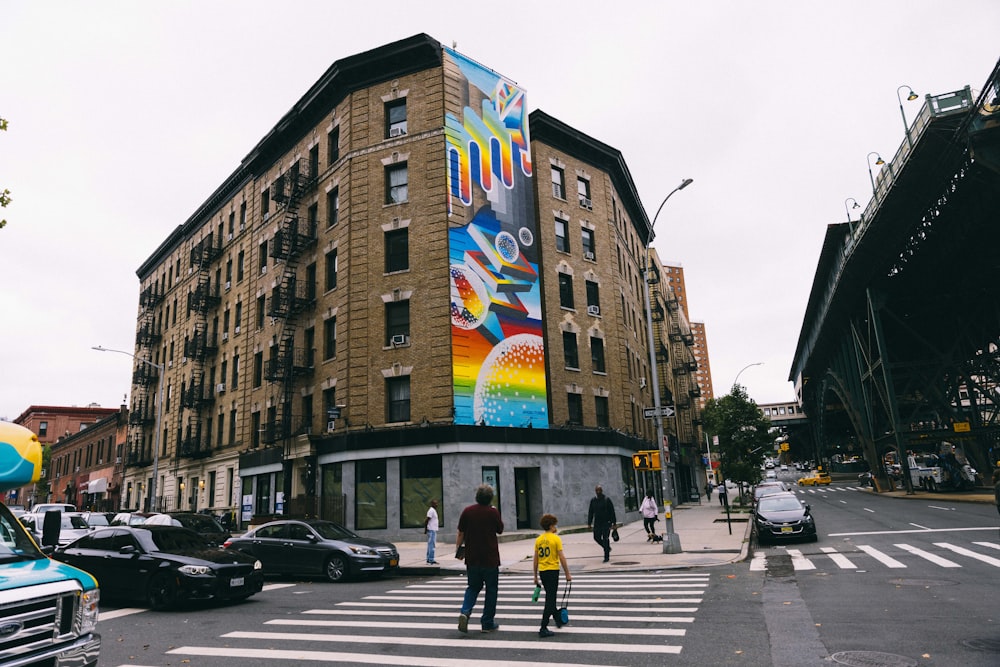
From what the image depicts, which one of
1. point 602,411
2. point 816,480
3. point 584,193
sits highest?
point 584,193

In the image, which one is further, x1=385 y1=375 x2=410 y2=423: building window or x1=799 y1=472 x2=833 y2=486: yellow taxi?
x1=799 y1=472 x2=833 y2=486: yellow taxi

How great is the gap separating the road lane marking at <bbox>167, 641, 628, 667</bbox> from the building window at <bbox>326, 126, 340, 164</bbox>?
26.8 metres

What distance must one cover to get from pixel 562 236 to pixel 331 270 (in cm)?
1203

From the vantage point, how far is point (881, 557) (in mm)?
14992

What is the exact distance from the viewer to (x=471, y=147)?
2891 centimetres

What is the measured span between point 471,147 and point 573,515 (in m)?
17.5

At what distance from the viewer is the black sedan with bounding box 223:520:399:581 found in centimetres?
1572

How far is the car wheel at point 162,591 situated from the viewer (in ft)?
38.0

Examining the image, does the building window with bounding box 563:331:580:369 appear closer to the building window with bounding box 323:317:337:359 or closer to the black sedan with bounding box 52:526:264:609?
the building window with bounding box 323:317:337:359

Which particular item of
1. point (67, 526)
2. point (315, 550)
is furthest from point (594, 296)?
point (67, 526)

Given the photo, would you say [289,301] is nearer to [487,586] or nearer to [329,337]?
[329,337]

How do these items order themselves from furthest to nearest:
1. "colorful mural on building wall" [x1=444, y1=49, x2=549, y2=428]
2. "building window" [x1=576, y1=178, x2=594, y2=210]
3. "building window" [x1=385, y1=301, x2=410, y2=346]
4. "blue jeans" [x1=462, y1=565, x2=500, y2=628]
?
1. "building window" [x1=576, y1=178, x2=594, y2=210]
2. "building window" [x1=385, y1=301, x2=410, y2=346]
3. "colorful mural on building wall" [x1=444, y1=49, x2=549, y2=428]
4. "blue jeans" [x1=462, y1=565, x2=500, y2=628]

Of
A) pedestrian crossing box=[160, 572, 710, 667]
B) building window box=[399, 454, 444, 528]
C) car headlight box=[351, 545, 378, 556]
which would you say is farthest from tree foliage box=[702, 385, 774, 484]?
pedestrian crossing box=[160, 572, 710, 667]

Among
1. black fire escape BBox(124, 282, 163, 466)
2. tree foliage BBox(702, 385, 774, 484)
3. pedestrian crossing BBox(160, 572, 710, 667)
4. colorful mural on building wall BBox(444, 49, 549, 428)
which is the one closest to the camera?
pedestrian crossing BBox(160, 572, 710, 667)
